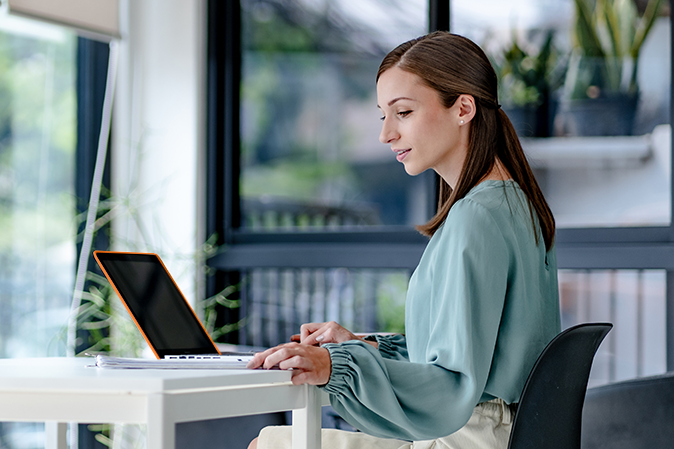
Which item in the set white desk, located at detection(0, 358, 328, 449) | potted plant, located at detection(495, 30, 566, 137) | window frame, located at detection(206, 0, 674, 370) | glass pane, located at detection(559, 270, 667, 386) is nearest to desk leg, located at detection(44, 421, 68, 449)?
white desk, located at detection(0, 358, 328, 449)

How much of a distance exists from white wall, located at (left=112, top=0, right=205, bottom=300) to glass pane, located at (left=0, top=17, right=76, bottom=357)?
0.22m

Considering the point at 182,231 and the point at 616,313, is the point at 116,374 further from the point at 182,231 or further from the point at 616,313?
the point at 616,313

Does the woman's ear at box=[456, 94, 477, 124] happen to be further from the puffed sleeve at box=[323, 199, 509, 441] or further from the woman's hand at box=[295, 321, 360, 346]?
the woman's hand at box=[295, 321, 360, 346]

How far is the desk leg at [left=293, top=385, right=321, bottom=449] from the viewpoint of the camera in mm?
1042

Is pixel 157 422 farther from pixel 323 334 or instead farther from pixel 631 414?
pixel 631 414

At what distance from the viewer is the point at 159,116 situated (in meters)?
Answer: 3.09

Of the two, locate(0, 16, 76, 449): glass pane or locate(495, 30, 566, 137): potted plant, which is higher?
locate(495, 30, 566, 137): potted plant

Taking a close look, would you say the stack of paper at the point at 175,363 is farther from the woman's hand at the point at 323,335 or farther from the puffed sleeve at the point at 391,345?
the puffed sleeve at the point at 391,345

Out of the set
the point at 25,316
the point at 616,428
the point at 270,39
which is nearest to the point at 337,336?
the point at 616,428

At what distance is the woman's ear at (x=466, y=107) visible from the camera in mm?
1274

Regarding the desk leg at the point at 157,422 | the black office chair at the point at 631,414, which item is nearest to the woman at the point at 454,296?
the desk leg at the point at 157,422

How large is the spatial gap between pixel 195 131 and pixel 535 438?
2285mm

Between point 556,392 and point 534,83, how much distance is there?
7.93 feet

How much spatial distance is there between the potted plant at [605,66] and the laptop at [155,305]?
2.29 metres
